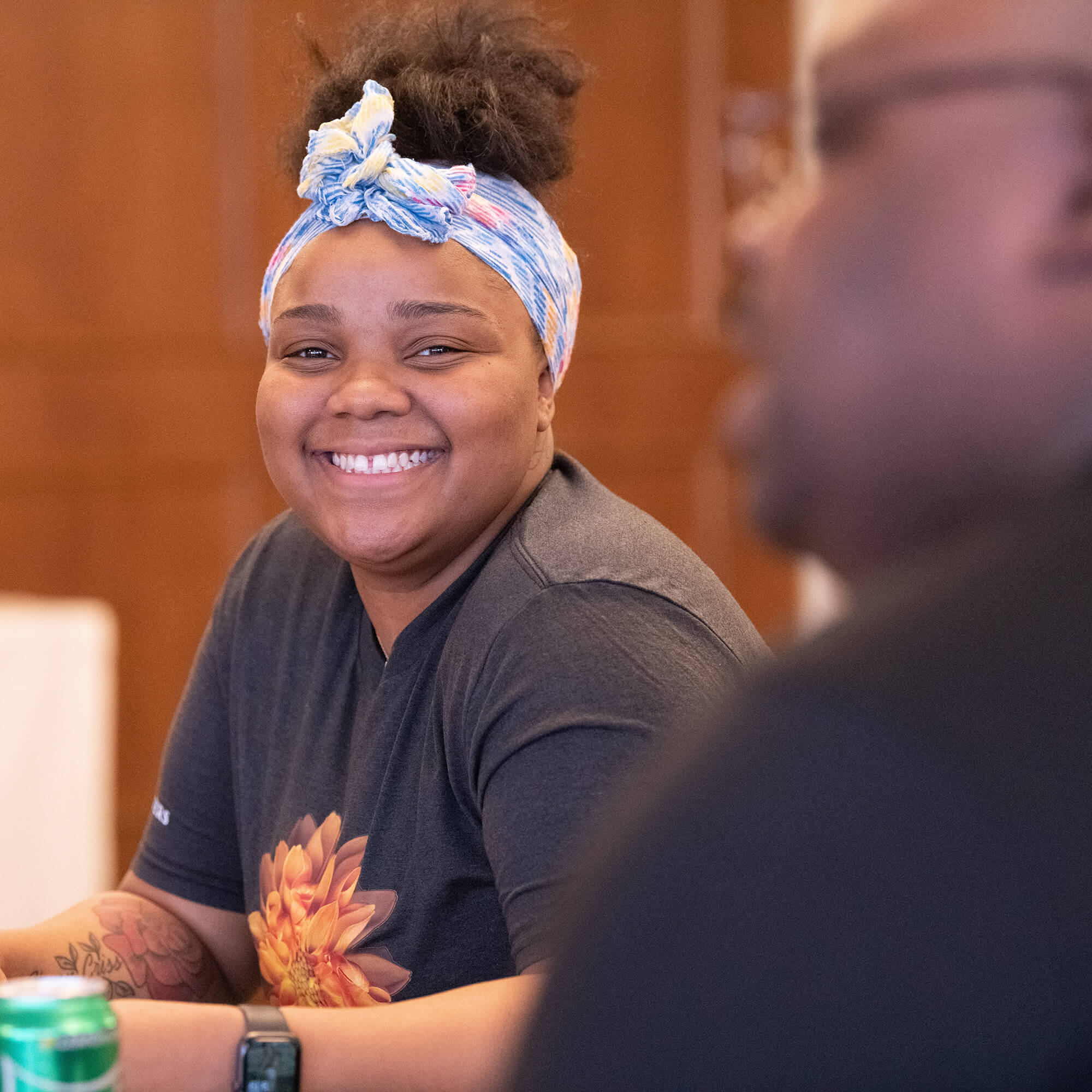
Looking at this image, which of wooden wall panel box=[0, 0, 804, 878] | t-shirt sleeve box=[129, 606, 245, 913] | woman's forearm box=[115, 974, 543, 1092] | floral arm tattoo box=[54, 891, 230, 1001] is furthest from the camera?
wooden wall panel box=[0, 0, 804, 878]

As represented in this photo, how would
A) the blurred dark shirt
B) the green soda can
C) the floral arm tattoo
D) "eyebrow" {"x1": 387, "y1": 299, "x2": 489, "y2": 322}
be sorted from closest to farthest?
the blurred dark shirt → the green soda can → "eyebrow" {"x1": 387, "y1": 299, "x2": 489, "y2": 322} → the floral arm tattoo

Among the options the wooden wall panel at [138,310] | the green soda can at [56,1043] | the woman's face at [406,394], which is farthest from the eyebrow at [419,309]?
the wooden wall panel at [138,310]

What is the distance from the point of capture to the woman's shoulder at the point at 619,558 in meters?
1.19

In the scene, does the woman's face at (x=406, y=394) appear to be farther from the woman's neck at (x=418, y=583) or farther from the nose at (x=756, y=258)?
the nose at (x=756, y=258)

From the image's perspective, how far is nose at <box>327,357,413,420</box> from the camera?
4.37 ft

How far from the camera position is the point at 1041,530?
480mm

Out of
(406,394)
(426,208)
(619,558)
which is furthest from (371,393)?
(619,558)

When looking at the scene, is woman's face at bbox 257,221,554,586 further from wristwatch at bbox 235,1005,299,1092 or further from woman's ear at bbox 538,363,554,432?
wristwatch at bbox 235,1005,299,1092

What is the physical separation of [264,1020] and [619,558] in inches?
17.5

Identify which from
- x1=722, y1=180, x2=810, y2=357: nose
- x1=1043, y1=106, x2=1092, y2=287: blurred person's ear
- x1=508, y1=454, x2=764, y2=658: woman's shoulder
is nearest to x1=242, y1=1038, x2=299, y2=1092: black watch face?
x1=508, y1=454, x2=764, y2=658: woman's shoulder

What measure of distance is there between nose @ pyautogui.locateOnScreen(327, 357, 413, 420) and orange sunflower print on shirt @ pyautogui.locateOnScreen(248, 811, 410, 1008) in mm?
358

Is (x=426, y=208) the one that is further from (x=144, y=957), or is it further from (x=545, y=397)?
(x=144, y=957)

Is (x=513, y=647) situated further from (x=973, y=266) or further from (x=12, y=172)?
(x=12, y=172)

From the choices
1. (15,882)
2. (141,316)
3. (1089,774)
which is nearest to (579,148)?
(1089,774)
